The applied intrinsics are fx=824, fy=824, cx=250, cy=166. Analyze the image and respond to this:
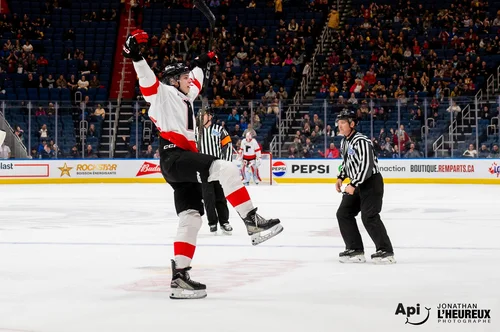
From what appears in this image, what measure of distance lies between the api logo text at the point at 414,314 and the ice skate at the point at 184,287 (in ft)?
4.34

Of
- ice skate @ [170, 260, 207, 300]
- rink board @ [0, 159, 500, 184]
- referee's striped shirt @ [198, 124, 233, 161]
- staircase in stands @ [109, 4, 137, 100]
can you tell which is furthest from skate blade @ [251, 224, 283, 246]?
staircase in stands @ [109, 4, 137, 100]

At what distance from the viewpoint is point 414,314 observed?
15.1 ft

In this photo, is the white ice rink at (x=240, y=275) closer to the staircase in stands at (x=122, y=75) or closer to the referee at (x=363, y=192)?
the referee at (x=363, y=192)

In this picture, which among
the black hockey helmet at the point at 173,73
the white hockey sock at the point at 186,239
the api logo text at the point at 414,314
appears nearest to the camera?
the api logo text at the point at 414,314

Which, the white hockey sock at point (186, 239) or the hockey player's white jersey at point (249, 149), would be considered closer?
the white hockey sock at point (186, 239)

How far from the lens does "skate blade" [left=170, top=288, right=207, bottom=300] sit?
5297mm

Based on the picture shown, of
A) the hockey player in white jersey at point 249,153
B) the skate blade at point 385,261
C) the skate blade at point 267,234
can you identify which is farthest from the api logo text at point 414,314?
the hockey player in white jersey at point 249,153

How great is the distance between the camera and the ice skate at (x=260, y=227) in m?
5.40

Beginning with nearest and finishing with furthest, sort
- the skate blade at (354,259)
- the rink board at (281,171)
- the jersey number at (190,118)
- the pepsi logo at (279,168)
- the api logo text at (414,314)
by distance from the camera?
the api logo text at (414,314) → the jersey number at (190,118) → the skate blade at (354,259) → the rink board at (281,171) → the pepsi logo at (279,168)

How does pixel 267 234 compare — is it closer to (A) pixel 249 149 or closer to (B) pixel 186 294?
(B) pixel 186 294

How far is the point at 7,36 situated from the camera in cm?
3002

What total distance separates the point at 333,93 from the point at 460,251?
18886 millimetres

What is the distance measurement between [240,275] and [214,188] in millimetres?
3742

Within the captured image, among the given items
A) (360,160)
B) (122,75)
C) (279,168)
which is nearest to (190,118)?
(360,160)
